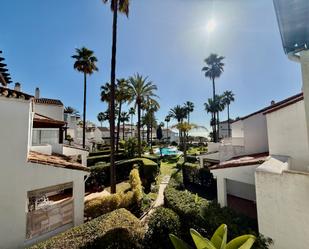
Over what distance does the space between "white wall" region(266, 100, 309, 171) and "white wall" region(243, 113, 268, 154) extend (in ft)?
15.8

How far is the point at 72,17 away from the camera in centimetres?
1270

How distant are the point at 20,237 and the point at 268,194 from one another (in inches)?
361

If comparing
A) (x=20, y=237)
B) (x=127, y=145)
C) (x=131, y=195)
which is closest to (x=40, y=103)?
(x=127, y=145)

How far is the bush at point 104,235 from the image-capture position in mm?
6348

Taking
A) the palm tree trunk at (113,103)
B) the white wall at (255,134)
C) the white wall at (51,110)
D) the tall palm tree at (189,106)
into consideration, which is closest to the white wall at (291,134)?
the white wall at (255,134)

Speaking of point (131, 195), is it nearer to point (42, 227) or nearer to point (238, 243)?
point (42, 227)

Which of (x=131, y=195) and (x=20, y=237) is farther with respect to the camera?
(x=131, y=195)

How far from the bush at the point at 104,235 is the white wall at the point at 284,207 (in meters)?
4.92

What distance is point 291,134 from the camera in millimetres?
9664

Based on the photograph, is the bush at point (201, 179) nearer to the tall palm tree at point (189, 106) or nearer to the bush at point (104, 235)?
the bush at point (104, 235)

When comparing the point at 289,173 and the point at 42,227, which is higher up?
the point at 289,173

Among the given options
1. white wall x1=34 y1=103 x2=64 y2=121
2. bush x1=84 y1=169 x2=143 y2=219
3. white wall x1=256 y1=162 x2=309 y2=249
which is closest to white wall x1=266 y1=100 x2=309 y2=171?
white wall x1=256 y1=162 x2=309 y2=249

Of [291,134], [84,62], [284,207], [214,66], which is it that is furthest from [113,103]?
[214,66]

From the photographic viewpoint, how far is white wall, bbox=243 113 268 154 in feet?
49.7
